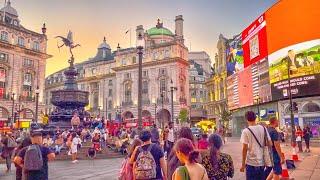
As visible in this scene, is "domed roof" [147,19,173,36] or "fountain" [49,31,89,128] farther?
"domed roof" [147,19,173,36]

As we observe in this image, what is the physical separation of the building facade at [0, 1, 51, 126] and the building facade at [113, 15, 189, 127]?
1795cm

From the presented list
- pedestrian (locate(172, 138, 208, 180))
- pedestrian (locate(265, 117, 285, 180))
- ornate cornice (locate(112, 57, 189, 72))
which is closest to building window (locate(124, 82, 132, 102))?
ornate cornice (locate(112, 57, 189, 72))

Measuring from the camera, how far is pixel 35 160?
6.32 meters

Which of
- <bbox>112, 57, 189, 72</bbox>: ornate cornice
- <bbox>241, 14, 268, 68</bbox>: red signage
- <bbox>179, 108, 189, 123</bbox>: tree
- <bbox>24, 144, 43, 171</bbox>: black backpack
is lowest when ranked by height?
<bbox>24, 144, 43, 171</bbox>: black backpack

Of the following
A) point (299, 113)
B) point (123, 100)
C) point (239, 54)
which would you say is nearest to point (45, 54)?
point (123, 100)

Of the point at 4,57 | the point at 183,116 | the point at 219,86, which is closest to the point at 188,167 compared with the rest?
the point at 183,116

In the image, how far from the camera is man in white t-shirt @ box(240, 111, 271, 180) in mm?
6539

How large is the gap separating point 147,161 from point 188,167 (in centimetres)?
194

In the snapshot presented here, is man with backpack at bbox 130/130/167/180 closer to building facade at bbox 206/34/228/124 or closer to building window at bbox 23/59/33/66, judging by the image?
building window at bbox 23/59/33/66

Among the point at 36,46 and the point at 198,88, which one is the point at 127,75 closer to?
the point at 36,46

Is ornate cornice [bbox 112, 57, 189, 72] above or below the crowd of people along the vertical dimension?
above

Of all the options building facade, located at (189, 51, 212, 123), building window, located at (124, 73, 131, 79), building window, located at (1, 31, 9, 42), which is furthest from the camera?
building facade, located at (189, 51, 212, 123)

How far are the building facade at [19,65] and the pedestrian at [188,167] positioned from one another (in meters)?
54.3

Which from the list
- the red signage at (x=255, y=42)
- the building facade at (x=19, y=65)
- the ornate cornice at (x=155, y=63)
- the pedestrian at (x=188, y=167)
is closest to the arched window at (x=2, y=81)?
the building facade at (x=19, y=65)
